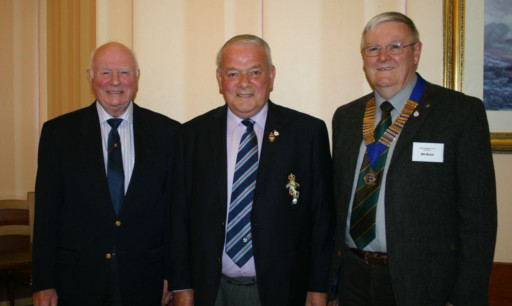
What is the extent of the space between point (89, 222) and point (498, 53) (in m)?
2.55

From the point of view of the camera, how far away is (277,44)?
2805 millimetres

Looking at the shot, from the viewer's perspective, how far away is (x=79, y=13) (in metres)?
3.57

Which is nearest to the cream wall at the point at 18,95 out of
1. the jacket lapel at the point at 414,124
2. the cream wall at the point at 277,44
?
the cream wall at the point at 277,44

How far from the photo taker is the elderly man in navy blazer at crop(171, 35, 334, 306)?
2.03m

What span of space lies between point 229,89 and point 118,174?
0.73m

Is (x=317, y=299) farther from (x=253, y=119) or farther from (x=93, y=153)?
(x=93, y=153)

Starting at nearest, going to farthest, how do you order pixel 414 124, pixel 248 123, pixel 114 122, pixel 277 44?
pixel 414 124
pixel 248 123
pixel 114 122
pixel 277 44

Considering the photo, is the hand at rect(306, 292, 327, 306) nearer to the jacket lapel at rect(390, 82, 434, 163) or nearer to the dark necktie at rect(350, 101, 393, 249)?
the dark necktie at rect(350, 101, 393, 249)

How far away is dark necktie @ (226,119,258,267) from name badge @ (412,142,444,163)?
752 mm

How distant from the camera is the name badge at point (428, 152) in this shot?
1.89 metres

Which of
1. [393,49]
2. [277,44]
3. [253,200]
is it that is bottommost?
[253,200]

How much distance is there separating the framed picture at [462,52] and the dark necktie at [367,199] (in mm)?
848

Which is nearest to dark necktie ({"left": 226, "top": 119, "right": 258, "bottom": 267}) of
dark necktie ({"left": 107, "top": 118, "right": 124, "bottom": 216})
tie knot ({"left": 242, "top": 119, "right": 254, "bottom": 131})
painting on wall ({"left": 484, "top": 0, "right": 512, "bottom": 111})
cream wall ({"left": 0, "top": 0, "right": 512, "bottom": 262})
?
tie knot ({"left": 242, "top": 119, "right": 254, "bottom": 131})

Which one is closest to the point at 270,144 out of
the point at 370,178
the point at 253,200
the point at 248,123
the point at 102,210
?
the point at 248,123
